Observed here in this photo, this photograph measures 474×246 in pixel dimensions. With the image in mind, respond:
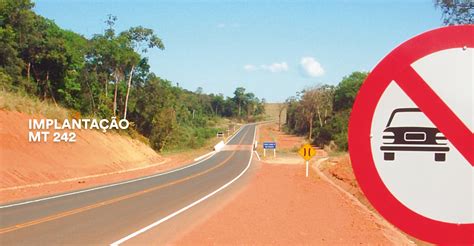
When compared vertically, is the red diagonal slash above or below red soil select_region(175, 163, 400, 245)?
above

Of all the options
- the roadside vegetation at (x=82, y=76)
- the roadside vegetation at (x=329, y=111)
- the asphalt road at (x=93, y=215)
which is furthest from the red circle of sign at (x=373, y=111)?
the roadside vegetation at (x=329, y=111)

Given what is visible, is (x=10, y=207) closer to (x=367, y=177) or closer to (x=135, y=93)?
(x=367, y=177)

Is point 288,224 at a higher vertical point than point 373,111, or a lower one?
lower

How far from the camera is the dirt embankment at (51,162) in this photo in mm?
21062

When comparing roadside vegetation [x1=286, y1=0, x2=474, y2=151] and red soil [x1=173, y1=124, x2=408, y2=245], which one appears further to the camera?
roadside vegetation [x1=286, y1=0, x2=474, y2=151]

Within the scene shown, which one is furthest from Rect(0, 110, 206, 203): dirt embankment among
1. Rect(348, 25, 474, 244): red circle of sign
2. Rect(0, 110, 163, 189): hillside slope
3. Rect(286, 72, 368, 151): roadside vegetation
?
Rect(286, 72, 368, 151): roadside vegetation

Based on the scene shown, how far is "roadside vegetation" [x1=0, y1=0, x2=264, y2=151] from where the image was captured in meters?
38.8

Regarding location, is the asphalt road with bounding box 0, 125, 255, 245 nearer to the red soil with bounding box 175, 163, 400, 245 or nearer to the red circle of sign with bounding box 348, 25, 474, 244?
the red soil with bounding box 175, 163, 400, 245

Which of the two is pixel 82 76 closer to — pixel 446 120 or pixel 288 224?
pixel 288 224

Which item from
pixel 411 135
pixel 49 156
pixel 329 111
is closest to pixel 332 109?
pixel 329 111

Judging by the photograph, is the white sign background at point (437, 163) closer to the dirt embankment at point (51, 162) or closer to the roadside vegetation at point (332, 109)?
the dirt embankment at point (51, 162)

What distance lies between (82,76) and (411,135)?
54486 mm

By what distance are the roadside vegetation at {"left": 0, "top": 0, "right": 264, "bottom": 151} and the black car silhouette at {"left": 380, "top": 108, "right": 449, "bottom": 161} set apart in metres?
29.9

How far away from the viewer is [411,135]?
1.73 m
